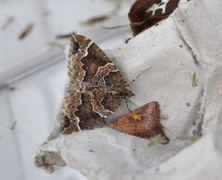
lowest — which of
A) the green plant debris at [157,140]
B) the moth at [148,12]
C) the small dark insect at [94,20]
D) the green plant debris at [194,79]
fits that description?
the small dark insect at [94,20]

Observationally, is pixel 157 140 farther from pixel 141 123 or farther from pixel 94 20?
pixel 94 20

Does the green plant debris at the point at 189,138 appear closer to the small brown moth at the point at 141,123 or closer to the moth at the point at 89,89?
the small brown moth at the point at 141,123

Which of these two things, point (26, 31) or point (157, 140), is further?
point (26, 31)

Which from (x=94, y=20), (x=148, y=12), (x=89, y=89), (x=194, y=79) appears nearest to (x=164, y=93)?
(x=194, y=79)

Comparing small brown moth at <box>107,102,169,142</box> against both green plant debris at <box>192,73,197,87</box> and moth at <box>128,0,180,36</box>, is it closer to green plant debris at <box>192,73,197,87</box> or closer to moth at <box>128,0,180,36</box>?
green plant debris at <box>192,73,197,87</box>

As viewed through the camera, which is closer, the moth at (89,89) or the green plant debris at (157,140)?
the green plant debris at (157,140)

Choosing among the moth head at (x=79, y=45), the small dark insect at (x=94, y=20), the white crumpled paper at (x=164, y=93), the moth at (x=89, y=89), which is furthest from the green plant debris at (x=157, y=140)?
the small dark insect at (x=94, y=20)

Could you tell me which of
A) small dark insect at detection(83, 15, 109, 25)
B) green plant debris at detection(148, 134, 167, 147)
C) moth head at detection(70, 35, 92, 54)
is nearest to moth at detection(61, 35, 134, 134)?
moth head at detection(70, 35, 92, 54)
